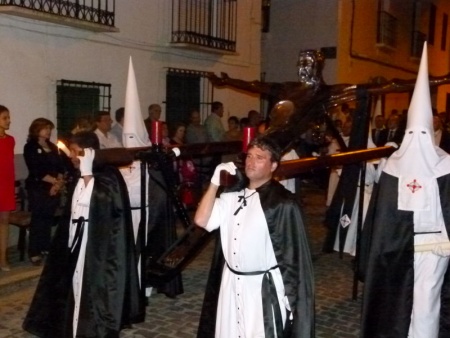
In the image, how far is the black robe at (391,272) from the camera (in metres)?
5.12

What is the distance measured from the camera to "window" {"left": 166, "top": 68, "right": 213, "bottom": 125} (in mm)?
12844

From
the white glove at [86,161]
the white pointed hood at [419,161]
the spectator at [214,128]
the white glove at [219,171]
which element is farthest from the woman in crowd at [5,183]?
the spectator at [214,128]

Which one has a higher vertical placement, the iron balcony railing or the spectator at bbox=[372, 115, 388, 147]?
the iron balcony railing

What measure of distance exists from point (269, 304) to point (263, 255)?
0.97 feet

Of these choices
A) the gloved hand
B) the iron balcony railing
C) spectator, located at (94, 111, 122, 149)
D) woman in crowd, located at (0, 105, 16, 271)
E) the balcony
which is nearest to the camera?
the gloved hand

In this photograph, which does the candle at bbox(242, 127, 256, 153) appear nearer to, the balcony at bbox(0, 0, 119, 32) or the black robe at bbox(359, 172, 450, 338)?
the black robe at bbox(359, 172, 450, 338)

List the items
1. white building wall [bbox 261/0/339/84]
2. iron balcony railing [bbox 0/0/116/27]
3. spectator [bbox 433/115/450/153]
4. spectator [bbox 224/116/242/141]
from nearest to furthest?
iron balcony railing [bbox 0/0/116/27], spectator [bbox 433/115/450/153], spectator [bbox 224/116/242/141], white building wall [bbox 261/0/339/84]

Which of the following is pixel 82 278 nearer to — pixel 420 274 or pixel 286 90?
pixel 420 274

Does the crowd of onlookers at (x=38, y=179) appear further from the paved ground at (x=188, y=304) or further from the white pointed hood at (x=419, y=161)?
the white pointed hood at (x=419, y=161)

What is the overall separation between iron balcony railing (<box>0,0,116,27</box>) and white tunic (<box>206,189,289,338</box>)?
5966 mm

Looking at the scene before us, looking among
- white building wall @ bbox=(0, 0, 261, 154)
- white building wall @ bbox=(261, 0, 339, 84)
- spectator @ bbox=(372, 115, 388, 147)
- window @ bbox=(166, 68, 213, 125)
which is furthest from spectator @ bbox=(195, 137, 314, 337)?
white building wall @ bbox=(261, 0, 339, 84)

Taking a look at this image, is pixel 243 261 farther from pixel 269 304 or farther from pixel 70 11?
pixel 70 11

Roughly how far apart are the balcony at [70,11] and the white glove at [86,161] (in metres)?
4.40

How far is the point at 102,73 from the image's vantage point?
1105 centimetres
